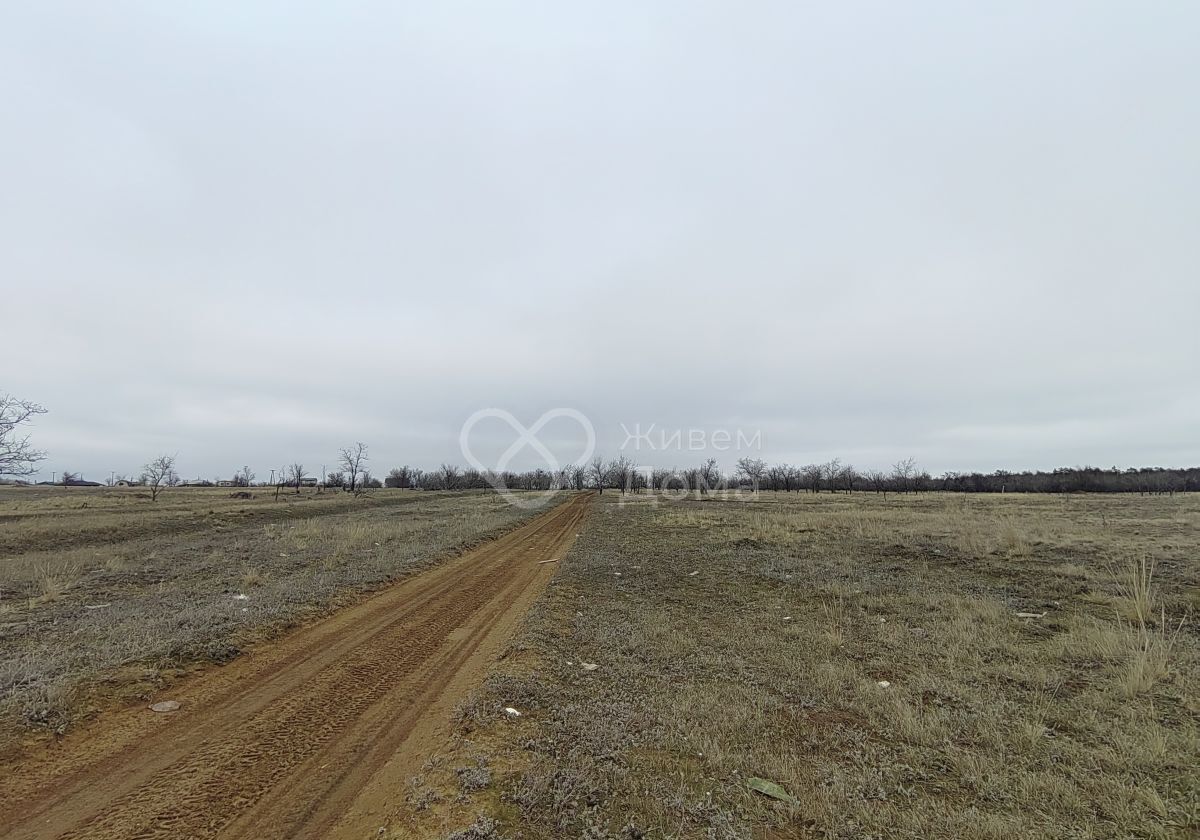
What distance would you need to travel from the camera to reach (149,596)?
37.3 feet

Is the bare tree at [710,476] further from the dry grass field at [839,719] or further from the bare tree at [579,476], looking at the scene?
the dry grass field at [839,719]

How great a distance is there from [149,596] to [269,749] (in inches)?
374

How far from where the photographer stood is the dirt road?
3.79 metres

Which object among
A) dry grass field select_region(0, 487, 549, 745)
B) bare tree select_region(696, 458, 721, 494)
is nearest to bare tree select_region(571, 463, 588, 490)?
bare tree select_region(696, 458, 721, 494)

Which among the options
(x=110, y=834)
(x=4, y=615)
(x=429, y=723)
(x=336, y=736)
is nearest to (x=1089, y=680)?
(x=429, y=723)

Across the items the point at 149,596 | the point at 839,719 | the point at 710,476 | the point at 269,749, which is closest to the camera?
the point at 269,749

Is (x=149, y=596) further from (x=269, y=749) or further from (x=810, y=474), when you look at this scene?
(x=810, y=474)

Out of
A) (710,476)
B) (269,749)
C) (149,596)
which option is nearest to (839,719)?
(269,749)

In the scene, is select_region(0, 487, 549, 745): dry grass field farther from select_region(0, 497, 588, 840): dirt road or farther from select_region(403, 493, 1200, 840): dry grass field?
select_region(403, 493, 1200, 840): dry grass field

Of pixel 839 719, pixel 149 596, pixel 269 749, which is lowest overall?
pixel 839 719

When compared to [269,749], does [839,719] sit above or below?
below

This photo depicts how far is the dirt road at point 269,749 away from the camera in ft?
12.4

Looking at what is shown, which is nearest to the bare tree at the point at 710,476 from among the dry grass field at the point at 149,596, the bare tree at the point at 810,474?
the bare tree at the point at 810,474

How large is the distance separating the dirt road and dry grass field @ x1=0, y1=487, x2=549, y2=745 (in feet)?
1.86
